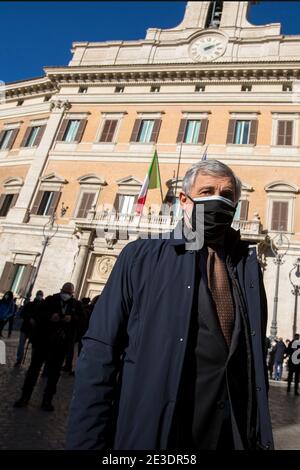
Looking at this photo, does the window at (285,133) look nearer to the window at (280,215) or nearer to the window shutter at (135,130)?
the window at (280,215)

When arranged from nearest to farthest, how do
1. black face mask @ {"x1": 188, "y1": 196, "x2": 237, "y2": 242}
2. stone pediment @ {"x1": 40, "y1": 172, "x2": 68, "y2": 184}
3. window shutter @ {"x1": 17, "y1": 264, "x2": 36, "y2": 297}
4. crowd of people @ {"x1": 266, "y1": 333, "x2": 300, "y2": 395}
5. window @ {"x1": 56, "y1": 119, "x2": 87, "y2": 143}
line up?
black face mask @ {"x1": 188, "y1": 196, "x2": 237, "y2": 242}, crowd of people @ {"x1": 266, "y1": 333, "x2": 300, "y2": 395}, window shutter @ {"x1": 17, "y1": 264, "x2": 36, "y2": 297}, stone pediment @ {"x1": 40, "y1": 172, "x2": 68, "y2": 184}, window @ {"x1": 56, "y1": 119, "x2": 87, "y2": 143}

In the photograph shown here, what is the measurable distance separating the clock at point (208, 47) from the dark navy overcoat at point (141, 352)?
21243 mm

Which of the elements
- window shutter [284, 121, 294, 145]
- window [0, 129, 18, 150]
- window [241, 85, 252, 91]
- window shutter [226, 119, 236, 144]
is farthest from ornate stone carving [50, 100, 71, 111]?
window shutter [284, 121, 294, 145]

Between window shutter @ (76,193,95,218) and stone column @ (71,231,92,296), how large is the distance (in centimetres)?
172

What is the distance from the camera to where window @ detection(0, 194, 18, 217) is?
63.4ft

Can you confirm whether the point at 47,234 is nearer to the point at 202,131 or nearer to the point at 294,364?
the point at 202,131

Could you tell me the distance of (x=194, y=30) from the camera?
2100 centimetres

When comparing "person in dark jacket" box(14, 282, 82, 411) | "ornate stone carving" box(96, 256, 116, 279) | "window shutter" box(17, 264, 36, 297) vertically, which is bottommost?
"person in dark jacket" box(14, 282, 82, 411)

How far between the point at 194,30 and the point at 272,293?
16907 millimetres

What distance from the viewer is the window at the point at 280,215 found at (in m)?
14.8

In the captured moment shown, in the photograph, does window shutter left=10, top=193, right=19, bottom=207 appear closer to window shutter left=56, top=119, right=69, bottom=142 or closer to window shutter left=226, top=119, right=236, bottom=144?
window shutter left=56, top=119, right=69, bottom=142

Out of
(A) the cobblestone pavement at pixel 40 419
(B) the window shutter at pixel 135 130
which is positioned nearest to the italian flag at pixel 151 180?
(B) the window shutter at pixel 135 130

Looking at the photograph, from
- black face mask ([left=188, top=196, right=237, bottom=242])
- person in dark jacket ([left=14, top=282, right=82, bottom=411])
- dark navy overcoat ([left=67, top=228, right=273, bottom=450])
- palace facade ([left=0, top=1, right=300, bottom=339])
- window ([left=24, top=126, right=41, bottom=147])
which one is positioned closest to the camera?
dark navy overcoat ([left=67, top=228, right=273, bottom=450])

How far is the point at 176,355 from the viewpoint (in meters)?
1.39
